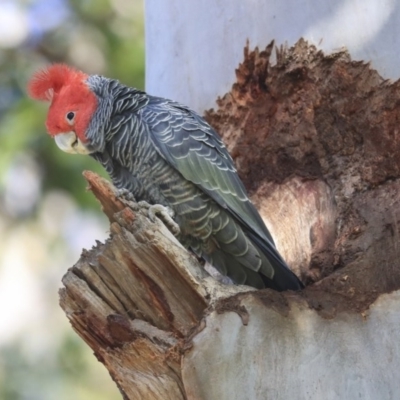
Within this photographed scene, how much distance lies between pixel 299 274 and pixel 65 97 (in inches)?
63.3

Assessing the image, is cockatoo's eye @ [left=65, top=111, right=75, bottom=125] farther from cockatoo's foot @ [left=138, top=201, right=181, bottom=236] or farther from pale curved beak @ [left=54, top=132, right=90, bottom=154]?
cockatoo's foot @ [left=138, top=201, right=181, bottom=236]

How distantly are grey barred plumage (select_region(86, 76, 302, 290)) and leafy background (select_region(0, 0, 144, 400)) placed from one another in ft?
15.6

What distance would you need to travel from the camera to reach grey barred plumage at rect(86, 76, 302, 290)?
3.49m

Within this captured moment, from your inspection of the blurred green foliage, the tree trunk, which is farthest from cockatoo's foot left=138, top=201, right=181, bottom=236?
the blurred green foliage

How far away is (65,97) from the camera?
12.6 ft

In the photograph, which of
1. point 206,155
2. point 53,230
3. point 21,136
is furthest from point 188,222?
point 53,230

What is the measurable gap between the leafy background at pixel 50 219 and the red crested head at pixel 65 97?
14.3 feet

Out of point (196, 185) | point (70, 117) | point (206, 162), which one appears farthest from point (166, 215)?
point (70, 117)

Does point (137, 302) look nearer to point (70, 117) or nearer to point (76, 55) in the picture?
point (70, 117)

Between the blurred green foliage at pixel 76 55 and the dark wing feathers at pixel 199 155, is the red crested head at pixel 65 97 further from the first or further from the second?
the blurred green foliage at pixel 76 55

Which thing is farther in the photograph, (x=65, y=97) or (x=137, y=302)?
(x=65, y=97)

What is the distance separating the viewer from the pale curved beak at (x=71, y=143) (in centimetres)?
383

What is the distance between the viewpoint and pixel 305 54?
11.0 ft

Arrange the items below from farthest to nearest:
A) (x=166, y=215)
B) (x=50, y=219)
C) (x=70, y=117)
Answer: (x=50, y=219), (x=70, y=117), (x=166, y=215)
